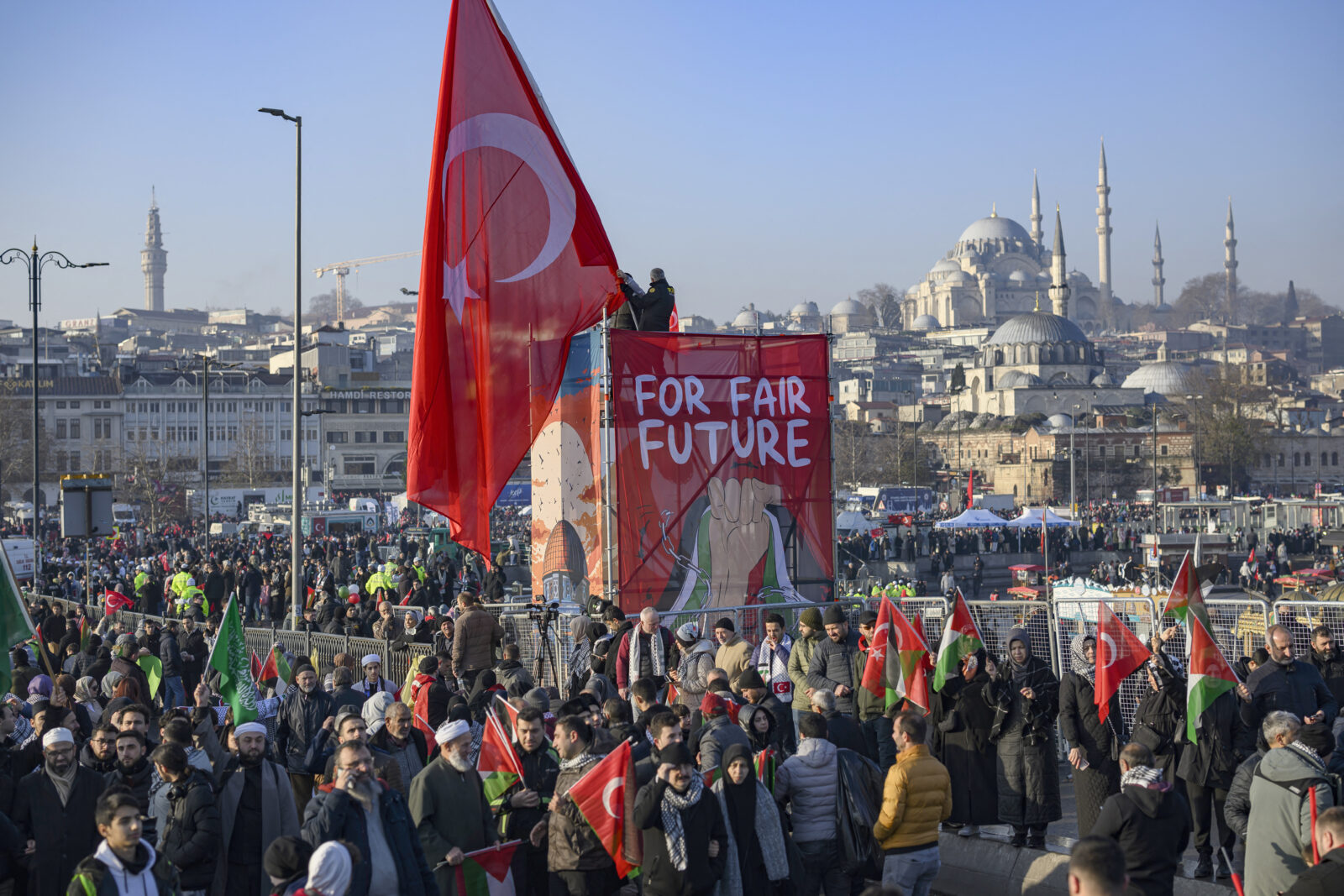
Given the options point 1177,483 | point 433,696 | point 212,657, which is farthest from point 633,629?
point 1177,483

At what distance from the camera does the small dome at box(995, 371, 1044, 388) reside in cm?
10788

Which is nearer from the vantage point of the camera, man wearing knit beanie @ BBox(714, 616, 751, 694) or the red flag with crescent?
the red flag with crescent

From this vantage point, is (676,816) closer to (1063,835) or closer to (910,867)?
(910,867)

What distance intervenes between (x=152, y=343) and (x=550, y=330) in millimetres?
151708

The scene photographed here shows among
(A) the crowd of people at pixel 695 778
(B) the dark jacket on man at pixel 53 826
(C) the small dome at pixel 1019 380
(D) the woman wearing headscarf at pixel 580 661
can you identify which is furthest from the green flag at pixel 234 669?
(C) the small dome at pixel 1019 380

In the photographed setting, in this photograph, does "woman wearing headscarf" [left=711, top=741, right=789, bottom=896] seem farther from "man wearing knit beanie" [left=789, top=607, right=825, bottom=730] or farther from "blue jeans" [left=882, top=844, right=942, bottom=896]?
"man wearing knit beanie" [left=789, top=607, right=825, bottom=730]

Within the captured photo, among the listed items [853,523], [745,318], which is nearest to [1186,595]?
[853,523]

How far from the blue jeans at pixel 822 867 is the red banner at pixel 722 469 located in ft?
19.5

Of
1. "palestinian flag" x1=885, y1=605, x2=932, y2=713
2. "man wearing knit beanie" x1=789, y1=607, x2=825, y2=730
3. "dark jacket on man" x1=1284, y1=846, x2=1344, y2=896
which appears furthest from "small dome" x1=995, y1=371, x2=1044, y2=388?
"dark jacket on man" x1=1284, y1=846, x2=1344, y2=896

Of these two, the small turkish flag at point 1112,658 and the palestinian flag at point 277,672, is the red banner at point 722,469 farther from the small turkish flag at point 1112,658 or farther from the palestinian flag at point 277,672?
the small turkish flag at point 1112,658

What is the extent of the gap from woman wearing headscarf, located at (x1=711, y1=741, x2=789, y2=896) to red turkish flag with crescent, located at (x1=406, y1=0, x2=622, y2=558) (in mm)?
5853

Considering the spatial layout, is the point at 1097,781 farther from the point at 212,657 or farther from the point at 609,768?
the point at 212,657

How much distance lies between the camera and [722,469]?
503 inches

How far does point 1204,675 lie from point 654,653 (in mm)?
3317
